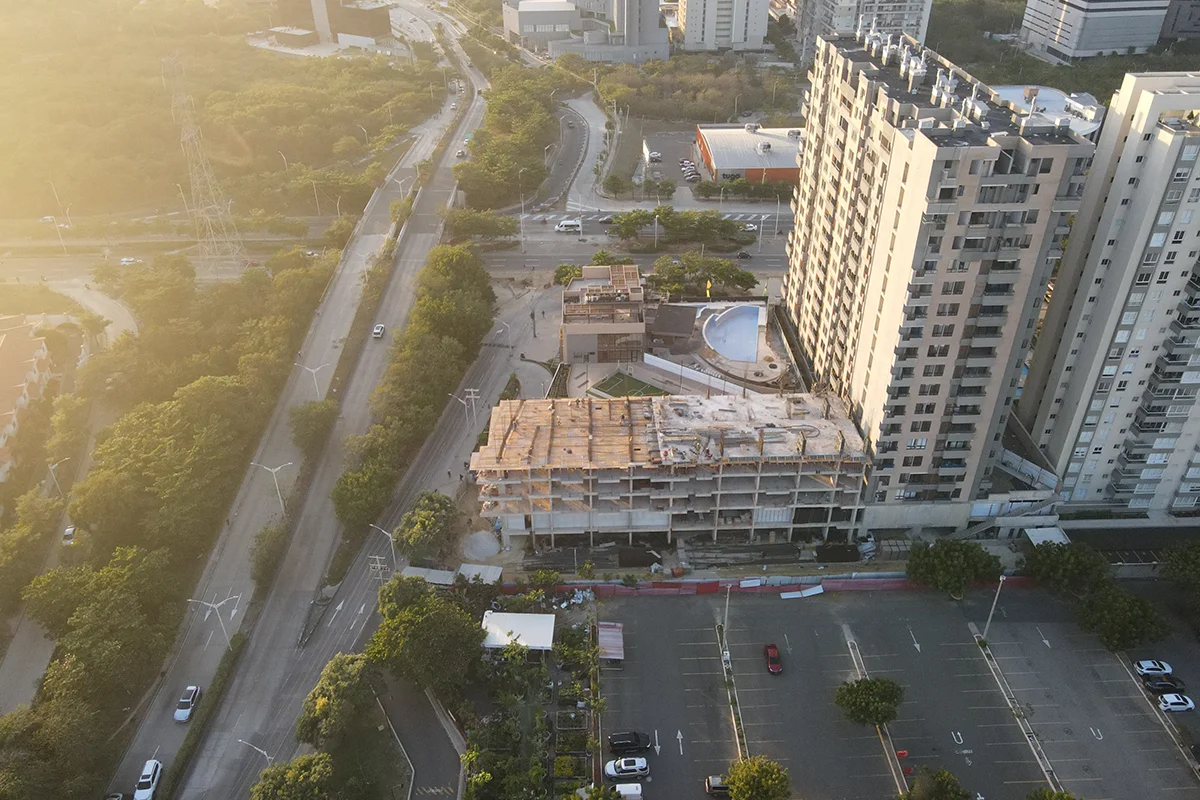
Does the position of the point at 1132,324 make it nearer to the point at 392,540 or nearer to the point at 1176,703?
the point at 1176,703

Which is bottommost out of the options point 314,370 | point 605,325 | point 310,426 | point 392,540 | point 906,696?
point 906,696

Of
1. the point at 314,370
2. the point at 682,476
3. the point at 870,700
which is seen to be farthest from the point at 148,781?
the point at 314,370

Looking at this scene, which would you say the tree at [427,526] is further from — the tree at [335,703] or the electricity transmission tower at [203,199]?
the electricity transmission tower at [203,199]

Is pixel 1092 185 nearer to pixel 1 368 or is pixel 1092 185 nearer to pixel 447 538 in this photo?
pixel 447 538

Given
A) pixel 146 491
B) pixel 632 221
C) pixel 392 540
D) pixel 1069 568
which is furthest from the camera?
pixel 632 221

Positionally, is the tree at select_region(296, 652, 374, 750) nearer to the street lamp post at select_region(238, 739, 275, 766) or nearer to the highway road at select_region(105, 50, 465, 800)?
the street lamp post at select_region(238, 739, 275, 766)

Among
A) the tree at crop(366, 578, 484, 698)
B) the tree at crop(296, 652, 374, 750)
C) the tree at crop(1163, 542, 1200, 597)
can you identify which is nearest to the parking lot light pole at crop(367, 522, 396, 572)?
the tree at crop(366, 578, 484, 698)
